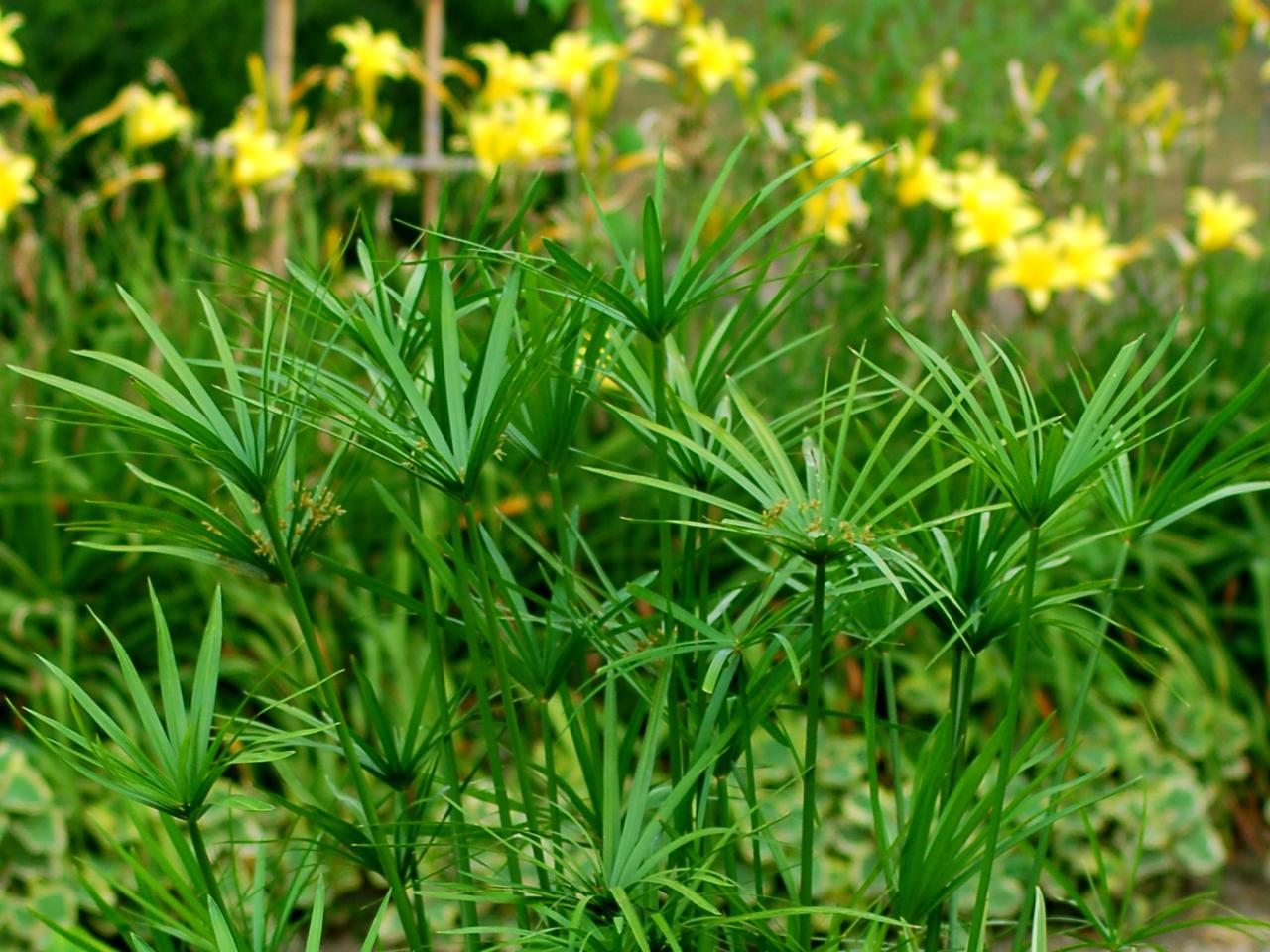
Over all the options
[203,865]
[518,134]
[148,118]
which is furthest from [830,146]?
[203,865]

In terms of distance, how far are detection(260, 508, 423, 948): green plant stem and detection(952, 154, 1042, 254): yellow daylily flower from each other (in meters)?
2.45

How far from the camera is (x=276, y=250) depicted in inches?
136

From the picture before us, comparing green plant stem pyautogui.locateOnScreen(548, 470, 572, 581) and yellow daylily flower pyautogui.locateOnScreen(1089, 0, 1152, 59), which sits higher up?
yellow daylily flower pyautogui.locateOnScreen(1089, 0, 1152, 59)

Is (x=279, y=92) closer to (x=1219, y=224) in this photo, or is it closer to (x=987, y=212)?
(x=987, y=212)

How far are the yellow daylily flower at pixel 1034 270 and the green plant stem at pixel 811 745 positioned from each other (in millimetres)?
2378

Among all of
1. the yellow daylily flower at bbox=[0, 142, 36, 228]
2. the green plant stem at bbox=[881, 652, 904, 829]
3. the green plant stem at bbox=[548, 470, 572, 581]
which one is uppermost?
the yellow daylily flower at bbox=[0, 142, 36, 228]

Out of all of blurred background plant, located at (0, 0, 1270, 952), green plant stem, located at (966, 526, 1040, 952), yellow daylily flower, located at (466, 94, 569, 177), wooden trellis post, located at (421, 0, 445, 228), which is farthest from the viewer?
wooden trellis post, located at (421, 0, 445, 228)

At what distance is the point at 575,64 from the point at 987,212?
966mm

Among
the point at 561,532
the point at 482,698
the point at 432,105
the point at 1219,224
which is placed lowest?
the point at 482,698

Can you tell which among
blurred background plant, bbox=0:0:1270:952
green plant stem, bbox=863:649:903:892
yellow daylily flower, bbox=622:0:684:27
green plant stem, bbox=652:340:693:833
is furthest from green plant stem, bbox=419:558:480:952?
yellow daylily flower, bbox=622:0:684:27

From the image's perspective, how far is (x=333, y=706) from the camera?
0.90 meters

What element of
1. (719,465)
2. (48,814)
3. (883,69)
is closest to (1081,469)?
(719,465)

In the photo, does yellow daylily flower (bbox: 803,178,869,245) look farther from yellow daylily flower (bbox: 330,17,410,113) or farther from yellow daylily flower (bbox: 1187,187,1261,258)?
yellow daylily flower (bbox: 330,17,410,113)

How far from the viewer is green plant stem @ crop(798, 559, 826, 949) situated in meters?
0.82
